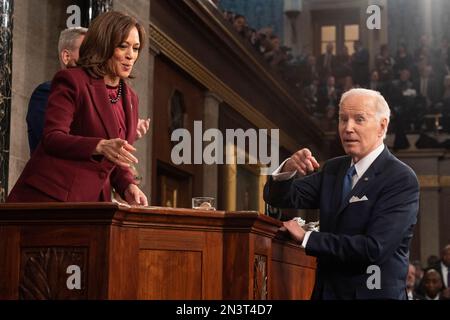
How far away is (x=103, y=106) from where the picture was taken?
296cm

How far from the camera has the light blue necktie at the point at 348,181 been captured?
2.83m

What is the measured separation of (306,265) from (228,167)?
781 centimetres

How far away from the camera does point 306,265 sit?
364 cm

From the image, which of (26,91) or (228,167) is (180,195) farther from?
(26,91)

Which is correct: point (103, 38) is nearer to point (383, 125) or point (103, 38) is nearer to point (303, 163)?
point (303, 163)

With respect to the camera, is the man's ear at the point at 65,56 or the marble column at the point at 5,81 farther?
the marble column at the point at 5,81

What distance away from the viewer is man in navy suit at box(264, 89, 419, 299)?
105 inches

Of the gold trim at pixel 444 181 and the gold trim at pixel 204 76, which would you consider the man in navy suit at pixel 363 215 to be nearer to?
the gold trim at pixel 204 76

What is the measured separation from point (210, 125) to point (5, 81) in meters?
5.20

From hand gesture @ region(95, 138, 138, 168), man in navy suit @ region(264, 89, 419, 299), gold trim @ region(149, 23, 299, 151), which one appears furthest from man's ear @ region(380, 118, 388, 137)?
gold trim @ region(149, 23, 299, 151)

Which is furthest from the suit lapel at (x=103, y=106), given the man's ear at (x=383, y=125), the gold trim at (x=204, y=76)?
the gold trim at (x=204, y=76)

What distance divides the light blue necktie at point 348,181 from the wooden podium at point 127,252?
11.2 inches
